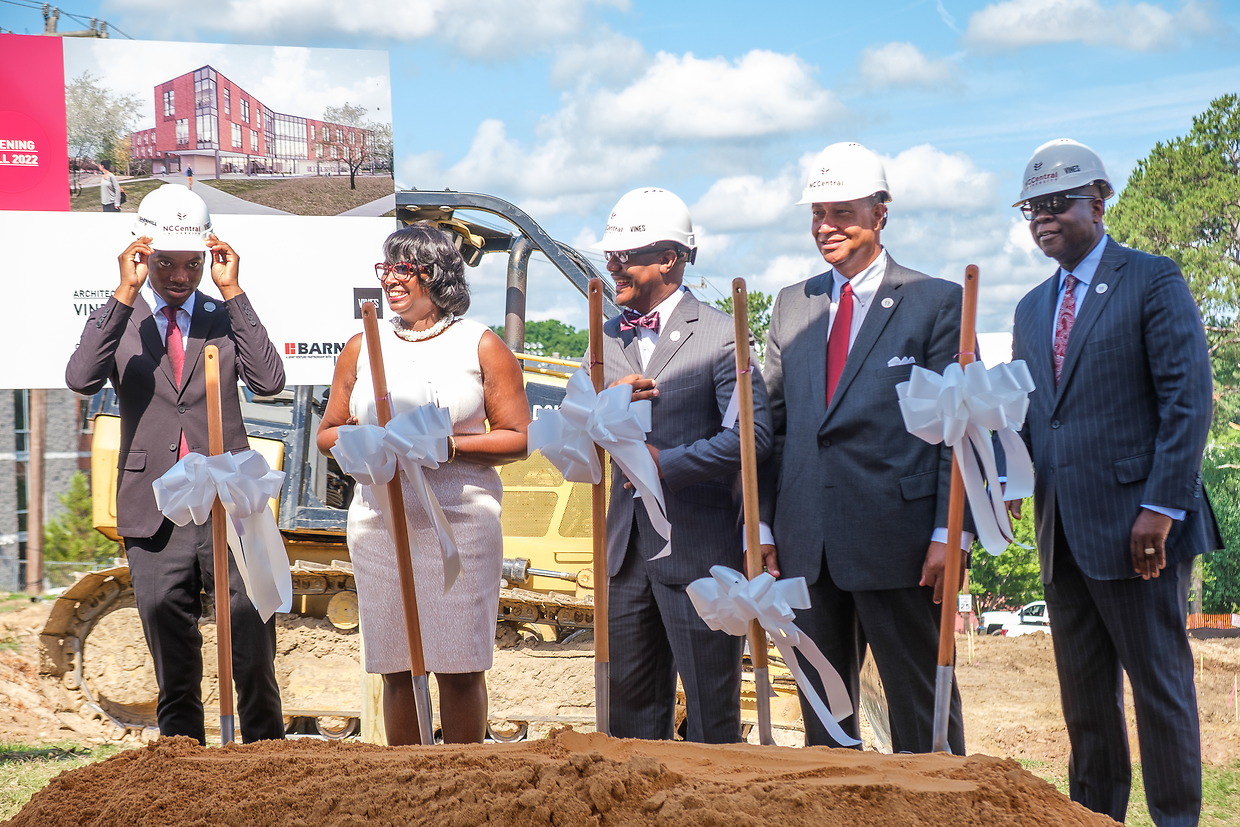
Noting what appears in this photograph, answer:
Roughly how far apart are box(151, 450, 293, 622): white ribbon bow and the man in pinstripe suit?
1.86 metres

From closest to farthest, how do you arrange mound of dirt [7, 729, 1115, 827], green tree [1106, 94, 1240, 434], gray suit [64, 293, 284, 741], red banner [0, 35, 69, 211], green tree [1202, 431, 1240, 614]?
mound of dirt [7, 729, 1115, 827] → gray suit [64, 293, 284, 741] → red banner [0, 35, 69, 211] → green tree [1202, 431, 1240, 614] → green tree [1106, 94, 1240, 434]

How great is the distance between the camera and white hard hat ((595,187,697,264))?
323cm

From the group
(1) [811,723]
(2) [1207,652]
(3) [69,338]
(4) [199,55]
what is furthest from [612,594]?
(2) [1207,652]

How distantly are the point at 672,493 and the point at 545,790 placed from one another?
1562mm

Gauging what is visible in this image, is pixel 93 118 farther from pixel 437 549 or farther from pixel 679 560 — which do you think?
pixel 679 560

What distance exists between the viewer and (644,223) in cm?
323

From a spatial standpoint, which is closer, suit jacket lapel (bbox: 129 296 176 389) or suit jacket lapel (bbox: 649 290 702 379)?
suit jacket lapel (bbox: 649 290 702 379)

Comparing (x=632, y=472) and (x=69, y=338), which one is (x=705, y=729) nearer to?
(x=632, y=472)

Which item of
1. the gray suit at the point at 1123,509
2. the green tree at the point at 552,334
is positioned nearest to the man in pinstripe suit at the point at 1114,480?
the gray suit at the point at 1123,509

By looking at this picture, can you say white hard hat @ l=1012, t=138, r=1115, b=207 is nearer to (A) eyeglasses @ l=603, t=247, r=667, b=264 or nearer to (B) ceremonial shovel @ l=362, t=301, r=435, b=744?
(A) eyeglasses @ l=603, t=247, r=667, b=264

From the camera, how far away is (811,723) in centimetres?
292

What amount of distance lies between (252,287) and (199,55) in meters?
0.95

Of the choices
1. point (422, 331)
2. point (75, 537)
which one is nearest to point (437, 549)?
point (422, 331)

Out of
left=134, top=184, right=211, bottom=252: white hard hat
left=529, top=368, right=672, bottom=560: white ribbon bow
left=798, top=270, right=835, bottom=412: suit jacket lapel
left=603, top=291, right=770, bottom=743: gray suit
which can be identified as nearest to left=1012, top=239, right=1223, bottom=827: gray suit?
left=798, top=270, right=835, bottom=412: suit jacket lapel
